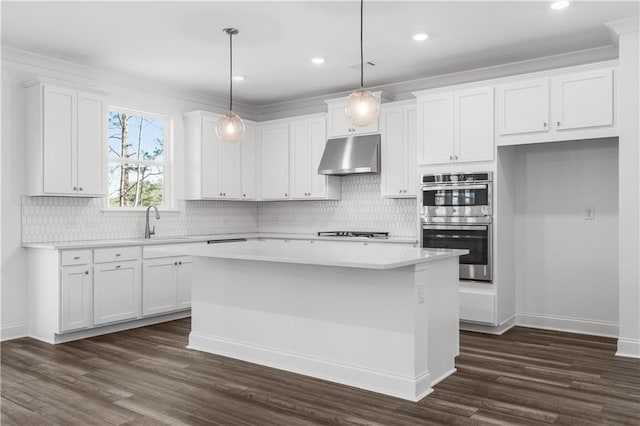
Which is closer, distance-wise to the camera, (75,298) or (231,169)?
(75,298)

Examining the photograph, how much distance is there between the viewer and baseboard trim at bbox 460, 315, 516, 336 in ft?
17.1

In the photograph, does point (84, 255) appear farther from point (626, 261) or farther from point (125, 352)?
point (626, 261)

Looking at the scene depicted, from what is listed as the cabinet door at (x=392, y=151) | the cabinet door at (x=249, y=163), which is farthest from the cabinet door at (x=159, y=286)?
the cabinet door at (x=392, y=151)

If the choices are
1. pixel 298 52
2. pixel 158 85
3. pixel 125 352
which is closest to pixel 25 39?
pixel 158 85

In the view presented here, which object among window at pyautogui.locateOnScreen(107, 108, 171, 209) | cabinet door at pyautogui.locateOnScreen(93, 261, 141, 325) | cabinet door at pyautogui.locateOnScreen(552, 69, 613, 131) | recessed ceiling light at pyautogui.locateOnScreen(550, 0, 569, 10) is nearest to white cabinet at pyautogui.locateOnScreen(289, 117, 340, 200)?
window at pyautogui.locateOnScreen(107, 108, 171, 209)

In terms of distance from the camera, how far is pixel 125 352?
4582mm

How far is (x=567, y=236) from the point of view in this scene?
5.36m

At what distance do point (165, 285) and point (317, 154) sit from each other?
8.31ft

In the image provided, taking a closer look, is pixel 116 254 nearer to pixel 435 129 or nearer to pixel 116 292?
pixel 116 292

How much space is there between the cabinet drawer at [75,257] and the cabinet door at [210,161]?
1.89 m

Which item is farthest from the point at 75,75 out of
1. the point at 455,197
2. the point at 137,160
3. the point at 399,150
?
the point at 455,197

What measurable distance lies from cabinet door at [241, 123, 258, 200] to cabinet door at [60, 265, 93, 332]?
8.71 feet

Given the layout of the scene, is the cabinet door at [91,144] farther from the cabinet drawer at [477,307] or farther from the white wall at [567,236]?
the white wall at [567,236]

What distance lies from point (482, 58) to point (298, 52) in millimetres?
1934
